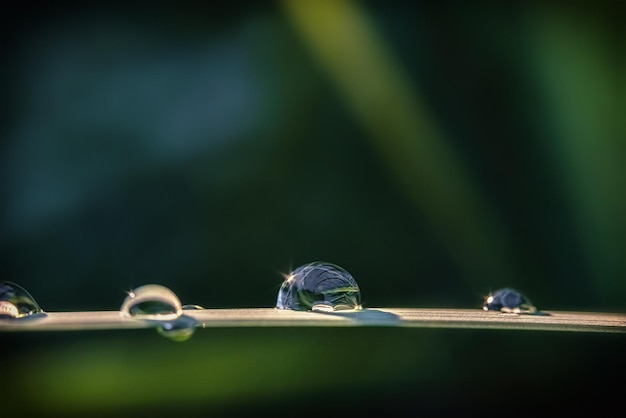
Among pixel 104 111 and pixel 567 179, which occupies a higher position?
pixel 104 111

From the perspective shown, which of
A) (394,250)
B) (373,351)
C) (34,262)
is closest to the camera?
(373,351)

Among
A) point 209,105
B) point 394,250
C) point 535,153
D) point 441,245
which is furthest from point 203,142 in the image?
point 535,153

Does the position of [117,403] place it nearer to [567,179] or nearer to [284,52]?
[284,52]

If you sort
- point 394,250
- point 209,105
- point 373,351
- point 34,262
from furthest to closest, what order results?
point 209,105
point 394,250
point 34,262
point 373,351

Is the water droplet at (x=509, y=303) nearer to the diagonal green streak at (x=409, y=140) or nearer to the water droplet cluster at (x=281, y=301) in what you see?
the water droplet cluster at (x=281, y=301)

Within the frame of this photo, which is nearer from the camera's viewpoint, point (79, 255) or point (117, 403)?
point (117, 403)

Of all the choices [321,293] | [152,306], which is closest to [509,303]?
[321,293]
